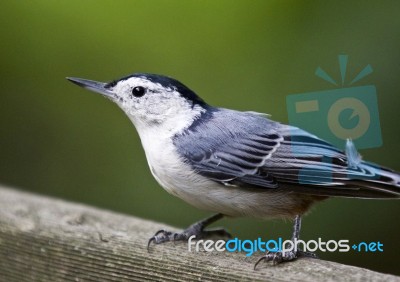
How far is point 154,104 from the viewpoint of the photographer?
2.59 m

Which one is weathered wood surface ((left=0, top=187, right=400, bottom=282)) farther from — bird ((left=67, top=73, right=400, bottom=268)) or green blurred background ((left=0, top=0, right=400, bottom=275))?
green blurred background ((left=0, top=0, right=400, bottom=275))

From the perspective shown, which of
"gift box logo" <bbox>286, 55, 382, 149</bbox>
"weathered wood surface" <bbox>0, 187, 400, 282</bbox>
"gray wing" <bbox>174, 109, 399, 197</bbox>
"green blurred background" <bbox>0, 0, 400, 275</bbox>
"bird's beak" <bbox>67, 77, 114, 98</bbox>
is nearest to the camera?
"weathered wood surface" <bbox>0, 187, 400, 282</bbox>

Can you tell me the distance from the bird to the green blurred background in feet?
2.27

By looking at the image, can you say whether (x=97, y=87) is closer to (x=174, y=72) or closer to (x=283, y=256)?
(x=283, y=256)

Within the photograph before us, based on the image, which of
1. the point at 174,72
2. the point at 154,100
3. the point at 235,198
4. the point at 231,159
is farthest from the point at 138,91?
the point at 174,72

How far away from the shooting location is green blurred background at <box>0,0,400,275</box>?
337 cm

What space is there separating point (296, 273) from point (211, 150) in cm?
58

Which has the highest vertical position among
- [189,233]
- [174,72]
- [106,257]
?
[174,72]

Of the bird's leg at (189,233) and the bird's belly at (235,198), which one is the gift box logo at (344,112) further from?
the bird's leg at (189,233)

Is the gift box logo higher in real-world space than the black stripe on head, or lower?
lower

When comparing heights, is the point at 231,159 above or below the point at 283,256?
above

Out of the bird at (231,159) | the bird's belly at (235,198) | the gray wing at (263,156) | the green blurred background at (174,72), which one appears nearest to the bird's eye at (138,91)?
the bird at (231,159)

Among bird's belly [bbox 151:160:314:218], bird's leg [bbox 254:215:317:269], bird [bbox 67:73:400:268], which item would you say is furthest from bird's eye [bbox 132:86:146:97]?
bird's leg [bbox 254:215:317:269]

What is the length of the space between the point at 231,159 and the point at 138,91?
1.33 feet
